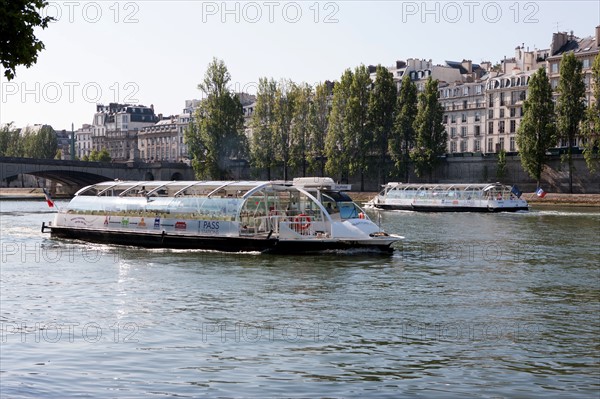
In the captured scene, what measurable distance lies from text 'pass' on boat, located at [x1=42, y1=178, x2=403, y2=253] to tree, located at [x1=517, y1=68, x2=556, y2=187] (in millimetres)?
56064

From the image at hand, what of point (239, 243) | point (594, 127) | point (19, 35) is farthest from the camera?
point (594, 127)

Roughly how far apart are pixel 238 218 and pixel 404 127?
71.1 meters

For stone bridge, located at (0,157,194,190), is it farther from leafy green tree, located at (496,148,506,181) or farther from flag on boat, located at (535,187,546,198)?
flag on boat, located at (535,187,546,198)

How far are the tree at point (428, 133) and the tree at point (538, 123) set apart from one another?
14262 millimetres

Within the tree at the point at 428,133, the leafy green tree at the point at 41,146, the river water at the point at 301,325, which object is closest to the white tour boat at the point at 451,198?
the tree at the point at 428,133

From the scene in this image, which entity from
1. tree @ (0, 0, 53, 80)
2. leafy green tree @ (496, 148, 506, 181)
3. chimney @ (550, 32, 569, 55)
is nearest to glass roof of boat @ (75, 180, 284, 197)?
tree @ (0, 0, 53, 80)

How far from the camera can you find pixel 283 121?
4845 inches

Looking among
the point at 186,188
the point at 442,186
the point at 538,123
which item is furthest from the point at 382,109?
the point at 186,188

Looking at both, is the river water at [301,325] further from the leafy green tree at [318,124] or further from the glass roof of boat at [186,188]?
the leafy green tree at [318,124]

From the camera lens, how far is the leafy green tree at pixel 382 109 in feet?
374

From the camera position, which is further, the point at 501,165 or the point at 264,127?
the point at 264,127

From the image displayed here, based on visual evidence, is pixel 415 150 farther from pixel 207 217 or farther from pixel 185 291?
pixel 185 291

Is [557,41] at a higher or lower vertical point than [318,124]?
higher

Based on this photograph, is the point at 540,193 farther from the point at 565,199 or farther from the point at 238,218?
the point at 238,218
